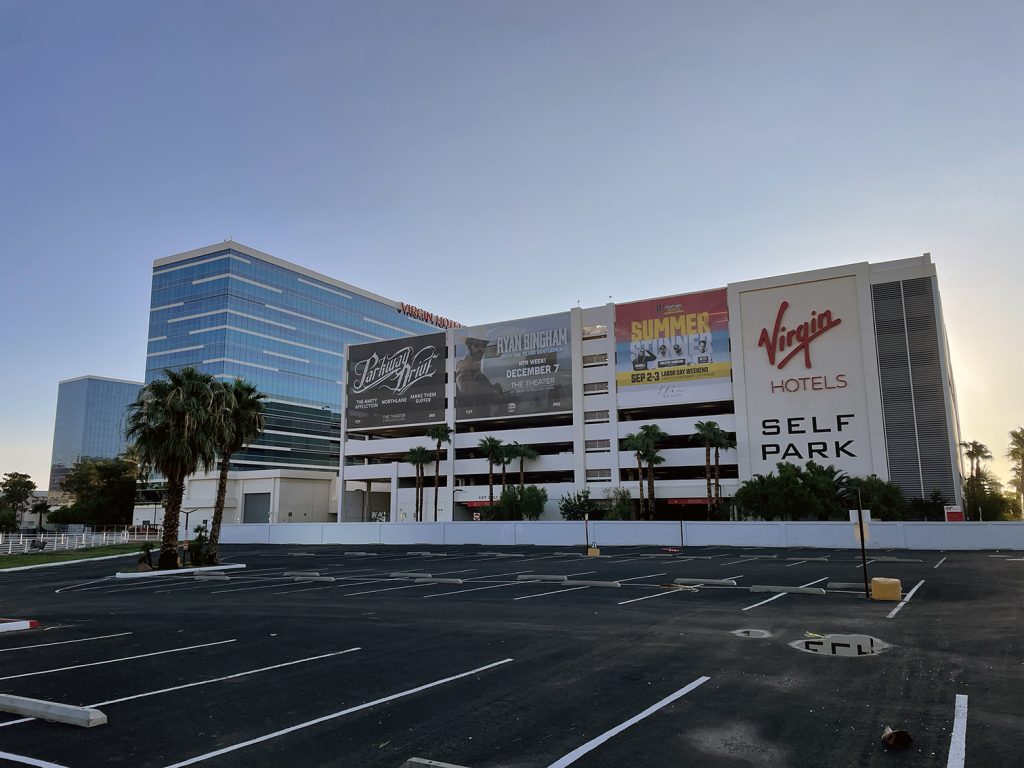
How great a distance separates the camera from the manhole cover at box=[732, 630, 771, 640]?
12961 mm

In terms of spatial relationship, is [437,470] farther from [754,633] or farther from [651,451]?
[754,633]

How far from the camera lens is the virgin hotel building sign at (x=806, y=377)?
71.0 m

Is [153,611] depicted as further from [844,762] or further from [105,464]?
[105,464]

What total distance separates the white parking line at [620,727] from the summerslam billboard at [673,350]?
71.3m

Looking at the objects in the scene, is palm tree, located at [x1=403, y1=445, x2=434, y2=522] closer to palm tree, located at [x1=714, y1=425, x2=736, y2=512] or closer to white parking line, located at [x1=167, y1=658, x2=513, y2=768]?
palm tree, located at [x1=714, y1=425, x2=736, y2=512]

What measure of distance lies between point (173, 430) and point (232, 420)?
12.8 ft

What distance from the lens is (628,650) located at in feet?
39.0

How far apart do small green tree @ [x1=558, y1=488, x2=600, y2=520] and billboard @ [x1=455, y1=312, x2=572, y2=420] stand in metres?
11.9

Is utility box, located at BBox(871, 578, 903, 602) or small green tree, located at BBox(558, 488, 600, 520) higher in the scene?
small green tree, located at BBox(558, 488, 600, 520)

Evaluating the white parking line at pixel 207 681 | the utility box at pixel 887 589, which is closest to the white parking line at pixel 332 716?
the white parking line at pixel 207 681

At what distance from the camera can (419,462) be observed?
89438 millimetres

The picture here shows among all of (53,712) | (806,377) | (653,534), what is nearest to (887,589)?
(53,712)

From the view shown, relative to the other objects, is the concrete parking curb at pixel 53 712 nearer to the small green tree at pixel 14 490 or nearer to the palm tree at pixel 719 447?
the palm tree at pixel 719 447

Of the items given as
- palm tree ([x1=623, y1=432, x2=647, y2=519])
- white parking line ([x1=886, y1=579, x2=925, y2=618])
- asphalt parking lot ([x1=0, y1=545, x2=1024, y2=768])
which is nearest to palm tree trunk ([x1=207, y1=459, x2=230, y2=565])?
asphalt parking lot ([x1=0, y1=545, x2=1024, y2=768])
